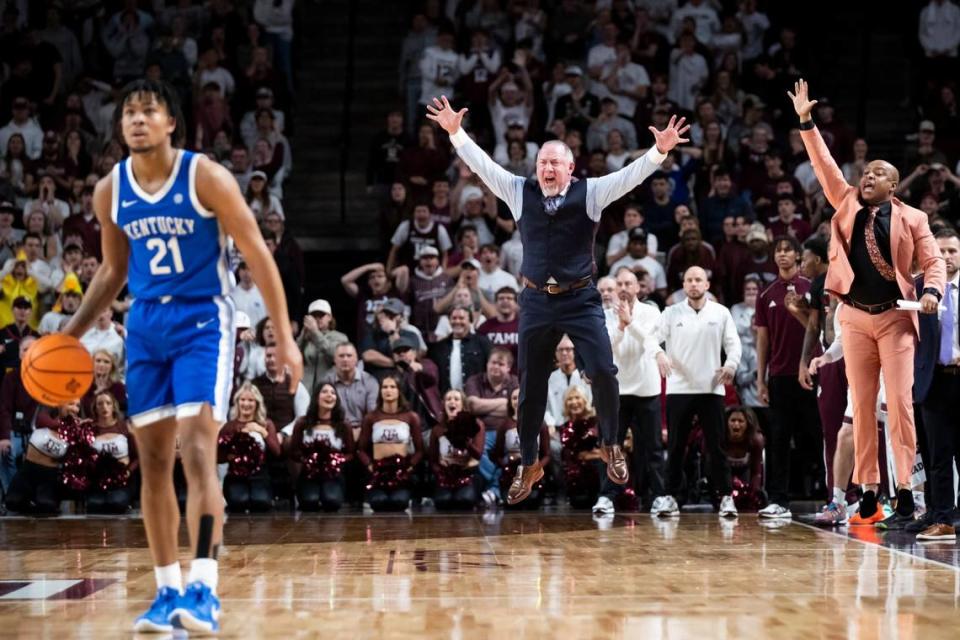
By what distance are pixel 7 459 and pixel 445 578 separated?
6.15 metres

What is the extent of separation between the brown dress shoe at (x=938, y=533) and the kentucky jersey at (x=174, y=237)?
464 centimetres

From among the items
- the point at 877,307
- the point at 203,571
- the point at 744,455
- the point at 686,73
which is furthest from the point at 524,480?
the point at 686,73

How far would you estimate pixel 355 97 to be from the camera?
16719mm

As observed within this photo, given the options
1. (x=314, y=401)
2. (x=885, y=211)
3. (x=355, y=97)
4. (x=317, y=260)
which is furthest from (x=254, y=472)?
(x=355, y=97)

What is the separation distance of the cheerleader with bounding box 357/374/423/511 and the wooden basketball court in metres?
1.69

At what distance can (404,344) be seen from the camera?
11.4 m

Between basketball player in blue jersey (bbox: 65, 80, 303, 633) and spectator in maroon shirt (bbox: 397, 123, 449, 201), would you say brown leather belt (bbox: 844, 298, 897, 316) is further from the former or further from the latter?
spectator in maroon shirt (bbox: 397, 123, 449, 201)

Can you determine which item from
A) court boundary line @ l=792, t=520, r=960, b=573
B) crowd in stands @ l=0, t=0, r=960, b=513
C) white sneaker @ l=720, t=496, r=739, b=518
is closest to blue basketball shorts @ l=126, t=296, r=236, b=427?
court boundary line @ l=792, t=520, r=960, b=573

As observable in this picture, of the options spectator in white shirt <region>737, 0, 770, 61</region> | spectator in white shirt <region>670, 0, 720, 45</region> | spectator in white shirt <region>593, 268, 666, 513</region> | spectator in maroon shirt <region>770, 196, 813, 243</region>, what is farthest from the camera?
spectator in white shirt <region>737, 0, 770, 61</region>

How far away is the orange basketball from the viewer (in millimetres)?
4930

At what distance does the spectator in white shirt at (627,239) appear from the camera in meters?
12.5

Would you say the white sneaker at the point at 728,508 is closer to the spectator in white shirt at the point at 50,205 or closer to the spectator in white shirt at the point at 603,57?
the spectator in white shirt at the point at 603,57

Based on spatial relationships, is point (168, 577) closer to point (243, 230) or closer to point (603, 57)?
point (243, 230)

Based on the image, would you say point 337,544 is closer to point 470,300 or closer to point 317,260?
point 470,300
